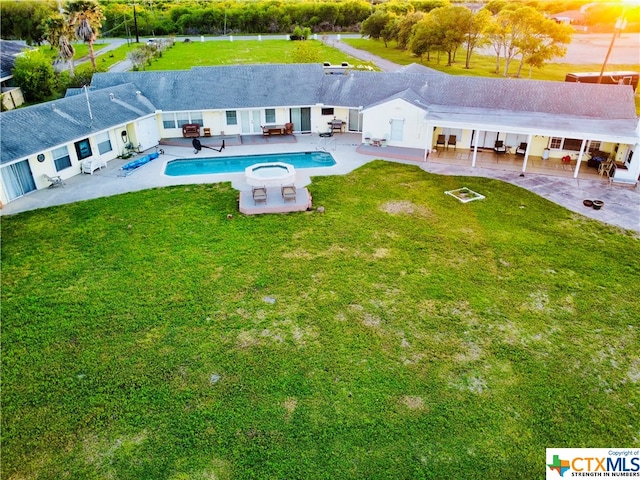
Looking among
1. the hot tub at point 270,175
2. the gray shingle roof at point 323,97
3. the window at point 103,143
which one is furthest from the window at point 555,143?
the window at point 103,143

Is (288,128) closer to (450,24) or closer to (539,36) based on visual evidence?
(539,36)

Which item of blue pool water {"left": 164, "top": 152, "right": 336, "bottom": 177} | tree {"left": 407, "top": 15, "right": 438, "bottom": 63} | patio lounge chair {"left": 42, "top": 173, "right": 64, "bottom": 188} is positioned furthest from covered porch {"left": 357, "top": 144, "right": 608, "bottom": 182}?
tree {"left": 407, "top": 15, "right": 438, "bottom": 63}

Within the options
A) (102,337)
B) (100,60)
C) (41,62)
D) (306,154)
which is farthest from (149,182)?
(100,60)

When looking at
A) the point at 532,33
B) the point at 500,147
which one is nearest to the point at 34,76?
the point at 500,147

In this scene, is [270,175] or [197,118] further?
[197,118]

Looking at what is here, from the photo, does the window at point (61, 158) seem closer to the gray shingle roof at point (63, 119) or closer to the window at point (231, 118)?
the gray shingle roof at point (63, 119)
